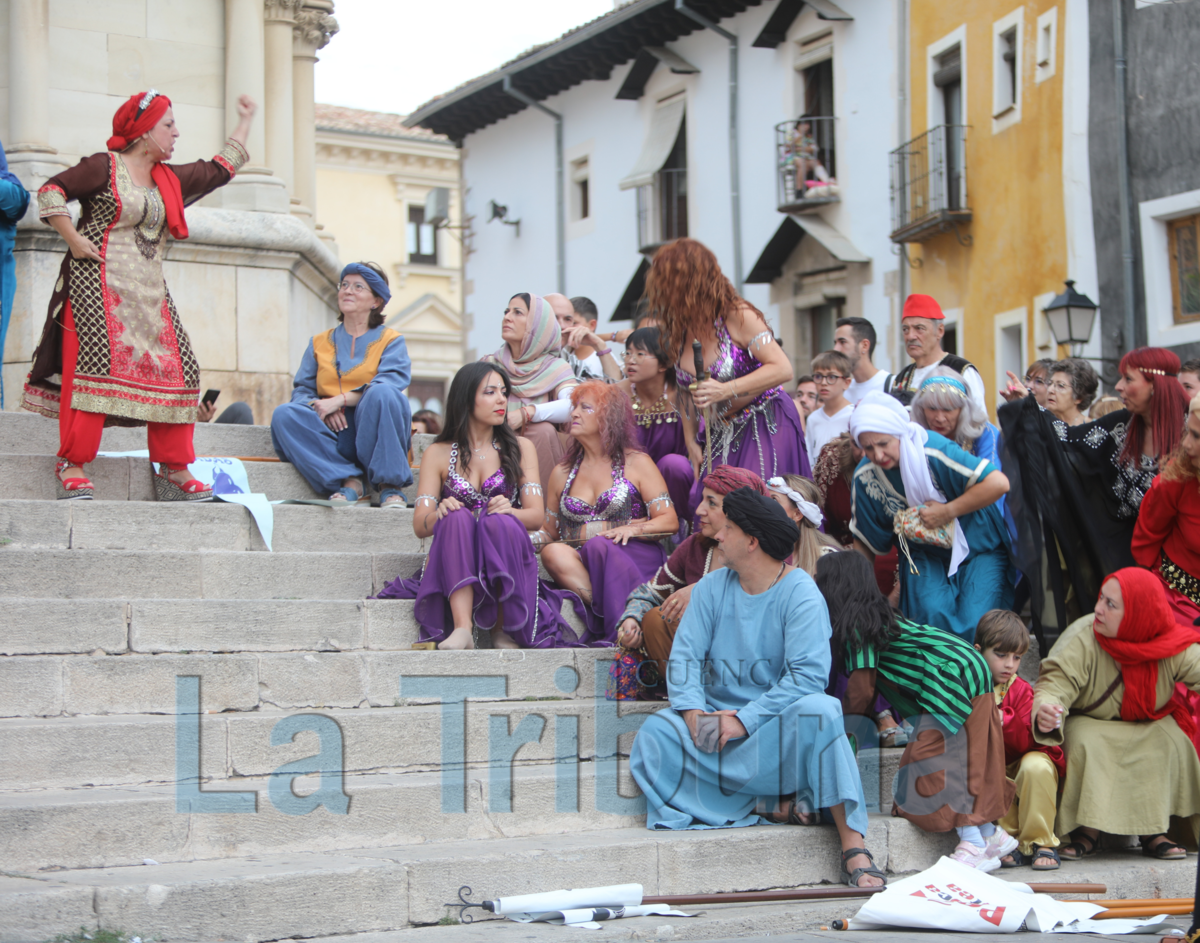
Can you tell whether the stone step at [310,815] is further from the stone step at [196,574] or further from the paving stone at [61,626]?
the stone step at [196,574]

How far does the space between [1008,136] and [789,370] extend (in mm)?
12485

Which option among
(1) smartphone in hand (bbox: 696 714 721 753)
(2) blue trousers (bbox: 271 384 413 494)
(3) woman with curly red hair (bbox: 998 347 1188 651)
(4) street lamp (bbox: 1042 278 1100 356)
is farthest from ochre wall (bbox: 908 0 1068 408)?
(1) smartphone in hand (bbox: 696 714 721 753)

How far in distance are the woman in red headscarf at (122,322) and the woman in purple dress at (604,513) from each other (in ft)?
5.86

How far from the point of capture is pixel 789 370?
6594 millimetres

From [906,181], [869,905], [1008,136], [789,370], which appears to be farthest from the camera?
[906,181]

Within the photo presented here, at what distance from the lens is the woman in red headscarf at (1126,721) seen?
5859mm

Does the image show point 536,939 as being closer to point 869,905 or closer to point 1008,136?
point 869,905

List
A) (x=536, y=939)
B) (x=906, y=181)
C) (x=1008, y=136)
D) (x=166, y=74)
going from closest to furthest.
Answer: (x=536, y=939) → (x=166, y=74) → (x=1008, y=136) → (x=906, y=181)

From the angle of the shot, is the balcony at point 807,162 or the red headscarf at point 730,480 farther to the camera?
the balcony at point 807,162

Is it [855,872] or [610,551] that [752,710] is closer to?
[855,872]

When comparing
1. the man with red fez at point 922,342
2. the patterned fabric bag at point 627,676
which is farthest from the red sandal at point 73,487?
the man with red fez at point 922,342

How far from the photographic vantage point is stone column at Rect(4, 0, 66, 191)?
9.40 metres

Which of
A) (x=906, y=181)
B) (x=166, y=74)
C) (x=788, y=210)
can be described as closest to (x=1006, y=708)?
(x=166, y=74)

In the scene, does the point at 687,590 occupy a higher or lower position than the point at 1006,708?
higher
